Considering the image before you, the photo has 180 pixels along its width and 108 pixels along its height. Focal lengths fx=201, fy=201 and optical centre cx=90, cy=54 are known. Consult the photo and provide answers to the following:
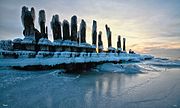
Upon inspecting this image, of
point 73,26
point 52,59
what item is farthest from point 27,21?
A: point 73,26

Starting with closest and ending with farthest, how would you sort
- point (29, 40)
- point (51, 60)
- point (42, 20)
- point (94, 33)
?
point (51, 60), point (29, 40), point (42, 20), point (94, 33)

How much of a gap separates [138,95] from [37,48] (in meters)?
7.49

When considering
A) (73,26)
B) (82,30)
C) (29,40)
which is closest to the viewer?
(29,40)

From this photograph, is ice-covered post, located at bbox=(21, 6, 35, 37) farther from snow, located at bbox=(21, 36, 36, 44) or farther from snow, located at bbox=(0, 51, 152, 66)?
snow, located at bbox=(0, 51, 152, 66)

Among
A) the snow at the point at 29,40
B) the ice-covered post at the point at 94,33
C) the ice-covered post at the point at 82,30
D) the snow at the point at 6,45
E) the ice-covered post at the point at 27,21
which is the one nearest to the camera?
the snow at the point at 6,45

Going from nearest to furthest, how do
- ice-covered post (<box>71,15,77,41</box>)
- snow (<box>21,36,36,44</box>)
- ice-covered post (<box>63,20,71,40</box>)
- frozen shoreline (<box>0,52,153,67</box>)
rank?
1. frozen shoreline (<box>0,52,153,67</box>)
2. snow (<box>21,36,36,44</box>)
3. ice-covered post (<box>63,20,71,40</box>)
4. ice-covered post (<box>71,15,77,41</box>)

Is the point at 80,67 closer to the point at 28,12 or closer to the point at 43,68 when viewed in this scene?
the point at 43,68

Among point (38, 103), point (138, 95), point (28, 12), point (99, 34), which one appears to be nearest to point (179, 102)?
point (138, 95)

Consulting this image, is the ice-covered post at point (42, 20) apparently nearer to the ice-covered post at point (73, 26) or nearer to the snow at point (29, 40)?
the snow at point (29, 40)

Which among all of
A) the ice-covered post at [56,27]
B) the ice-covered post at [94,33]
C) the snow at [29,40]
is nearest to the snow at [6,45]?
the snow at [29,40]

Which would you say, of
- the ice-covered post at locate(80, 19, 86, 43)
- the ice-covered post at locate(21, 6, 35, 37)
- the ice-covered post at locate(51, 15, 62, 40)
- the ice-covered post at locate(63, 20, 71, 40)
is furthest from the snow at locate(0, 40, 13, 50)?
the ice-covered post at locate(80, 19, 86, 43)

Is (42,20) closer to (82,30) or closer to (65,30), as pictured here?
(65,30)

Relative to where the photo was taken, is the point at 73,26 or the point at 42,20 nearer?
the point at 42,20

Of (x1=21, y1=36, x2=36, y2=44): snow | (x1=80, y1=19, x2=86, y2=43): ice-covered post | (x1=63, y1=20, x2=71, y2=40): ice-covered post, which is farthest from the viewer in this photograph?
(x1=80, y1=19, x2=86, y2=43): ice-covered post
